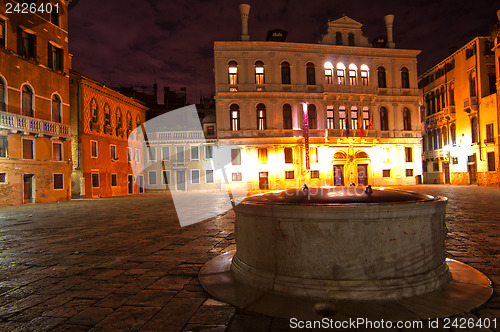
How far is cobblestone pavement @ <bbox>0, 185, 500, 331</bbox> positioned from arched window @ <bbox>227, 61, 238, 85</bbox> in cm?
2279

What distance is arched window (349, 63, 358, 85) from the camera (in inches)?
1195

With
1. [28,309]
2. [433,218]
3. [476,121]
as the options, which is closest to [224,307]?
[28,309]

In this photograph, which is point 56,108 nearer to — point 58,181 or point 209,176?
point 58,181

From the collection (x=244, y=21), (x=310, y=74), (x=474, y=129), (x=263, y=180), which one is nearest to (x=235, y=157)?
(x=263, y=180)

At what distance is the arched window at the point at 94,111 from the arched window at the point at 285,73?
16.5 meters

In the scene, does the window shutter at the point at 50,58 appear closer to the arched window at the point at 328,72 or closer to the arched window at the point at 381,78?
the arched window at the point at 328,72

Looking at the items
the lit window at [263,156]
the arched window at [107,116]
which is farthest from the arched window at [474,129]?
the arched window at [107,116]

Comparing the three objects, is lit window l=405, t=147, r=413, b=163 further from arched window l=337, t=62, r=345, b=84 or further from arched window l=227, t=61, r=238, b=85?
arched window l=227, t=61, r=238, b=85

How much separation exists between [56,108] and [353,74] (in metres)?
25.5

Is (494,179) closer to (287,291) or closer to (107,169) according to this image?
(287,291)

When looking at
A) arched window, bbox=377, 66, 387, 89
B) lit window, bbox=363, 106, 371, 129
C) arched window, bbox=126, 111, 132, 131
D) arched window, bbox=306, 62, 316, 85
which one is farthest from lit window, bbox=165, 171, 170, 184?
arched window, bbox=377, 66, 387, 89

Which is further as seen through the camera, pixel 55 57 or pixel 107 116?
pixel 107 116

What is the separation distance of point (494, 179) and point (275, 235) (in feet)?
98.2

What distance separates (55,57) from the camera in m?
21.7
